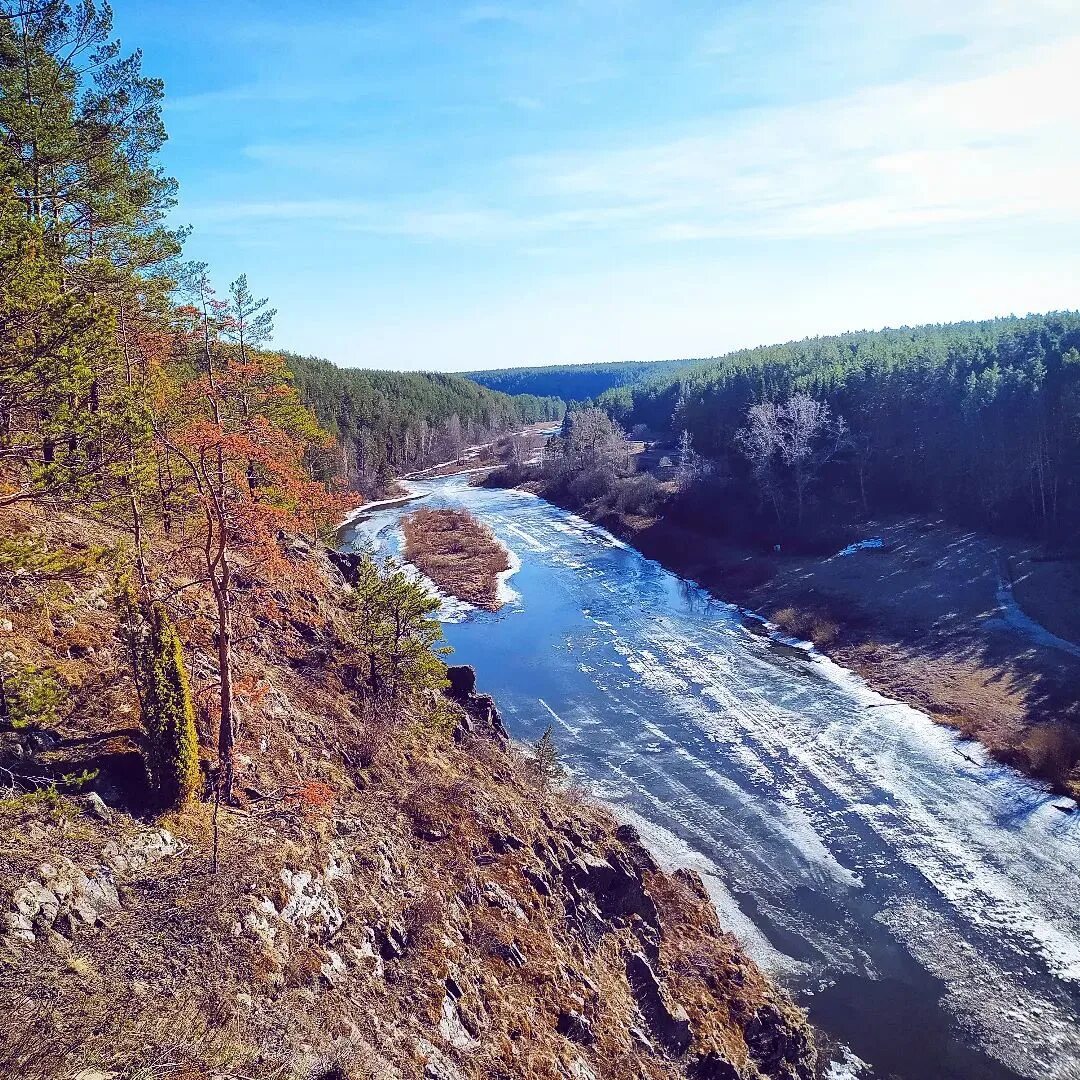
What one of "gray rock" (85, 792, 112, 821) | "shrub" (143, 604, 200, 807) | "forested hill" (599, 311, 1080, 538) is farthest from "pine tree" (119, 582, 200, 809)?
"forested hill" (599, 311, 1080, 538)

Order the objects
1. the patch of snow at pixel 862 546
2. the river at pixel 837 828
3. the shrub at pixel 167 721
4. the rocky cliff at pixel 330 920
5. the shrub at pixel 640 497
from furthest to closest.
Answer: the shrub at pixel 640 497
the patch of snow at pixel 862 546
the river at pixel 837 828
the shrub at pixel 167 721
the rocky cliff at pixel 330 920

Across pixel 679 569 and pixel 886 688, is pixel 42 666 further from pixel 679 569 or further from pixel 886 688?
pixel 679 569

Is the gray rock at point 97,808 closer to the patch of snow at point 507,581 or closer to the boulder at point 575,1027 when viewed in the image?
the boulder at point 575,1027

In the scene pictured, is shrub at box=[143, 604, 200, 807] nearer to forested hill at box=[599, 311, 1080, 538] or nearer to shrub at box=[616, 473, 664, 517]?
forested hill at box=[599, 311, 1080, 538]

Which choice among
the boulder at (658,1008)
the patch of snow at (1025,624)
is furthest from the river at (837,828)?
the patch of snow at (1025,624)

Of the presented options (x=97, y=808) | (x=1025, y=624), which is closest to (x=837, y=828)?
(x=97, y=808)
